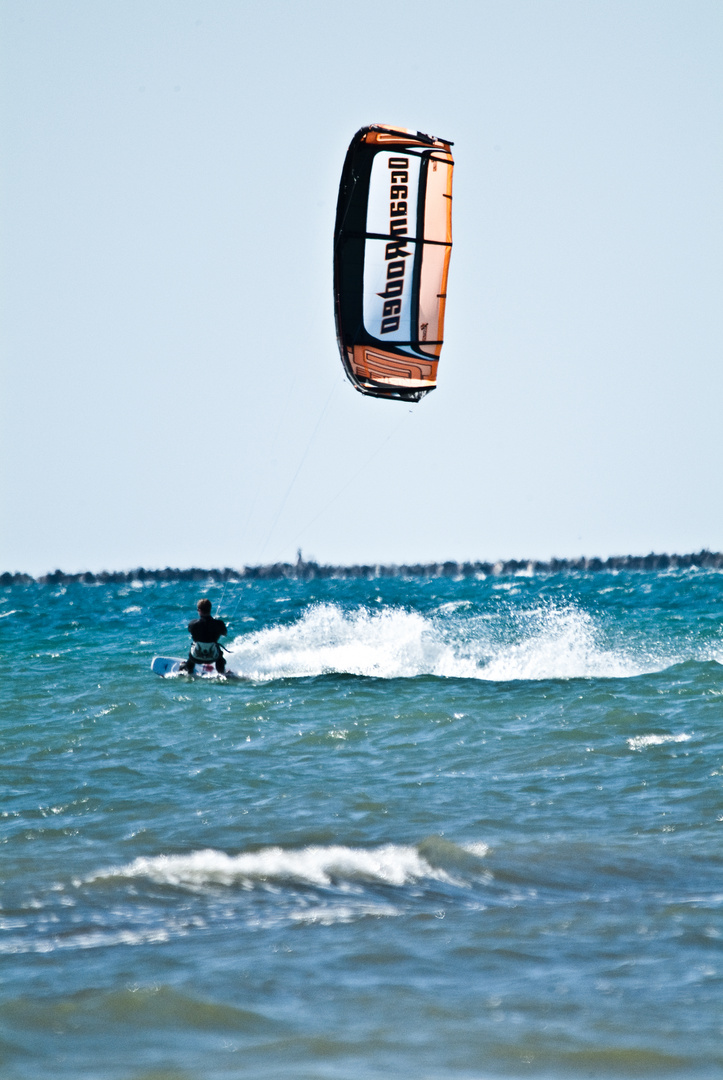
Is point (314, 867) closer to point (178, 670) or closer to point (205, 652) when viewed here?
point (205, 652)

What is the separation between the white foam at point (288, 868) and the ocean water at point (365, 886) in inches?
0.8

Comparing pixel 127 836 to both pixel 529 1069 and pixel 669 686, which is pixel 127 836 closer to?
pixel 529 1069

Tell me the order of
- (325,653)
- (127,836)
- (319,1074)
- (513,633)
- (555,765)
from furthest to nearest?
(513,633) < (325,653) < (555,765) < (127,836) < (319,1074)

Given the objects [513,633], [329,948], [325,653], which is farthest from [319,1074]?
[513,633]

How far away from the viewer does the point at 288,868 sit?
19.0ft

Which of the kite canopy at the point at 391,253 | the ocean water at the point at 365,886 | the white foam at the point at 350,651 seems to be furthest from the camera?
the white foam at the point at 350,651

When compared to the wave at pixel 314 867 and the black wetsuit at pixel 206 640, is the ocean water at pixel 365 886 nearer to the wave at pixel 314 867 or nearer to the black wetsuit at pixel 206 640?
the wave at pixel 314 867

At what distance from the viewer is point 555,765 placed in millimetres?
8500

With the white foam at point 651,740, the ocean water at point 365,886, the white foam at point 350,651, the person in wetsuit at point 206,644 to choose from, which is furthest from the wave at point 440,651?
the white foam at point 651,740

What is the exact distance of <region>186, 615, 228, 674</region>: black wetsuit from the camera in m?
14.8

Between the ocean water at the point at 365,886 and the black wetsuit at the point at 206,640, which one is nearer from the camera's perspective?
the ocean water at the point at 365,886

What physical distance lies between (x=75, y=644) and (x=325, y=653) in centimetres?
577

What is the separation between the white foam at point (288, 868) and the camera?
5590mm

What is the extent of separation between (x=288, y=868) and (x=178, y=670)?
9.69 m
